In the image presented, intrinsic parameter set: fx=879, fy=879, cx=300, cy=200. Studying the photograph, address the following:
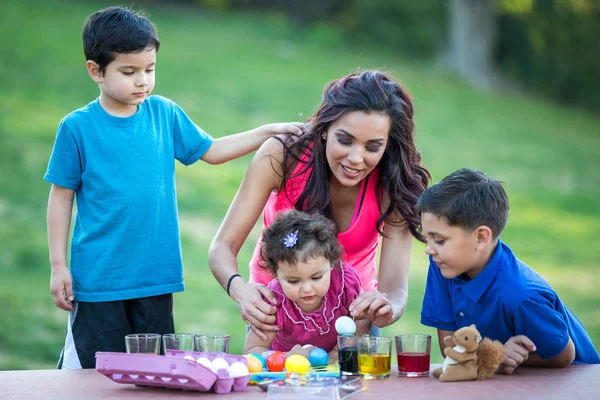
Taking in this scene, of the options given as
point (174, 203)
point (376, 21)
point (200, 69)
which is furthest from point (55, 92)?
point (174, 203)

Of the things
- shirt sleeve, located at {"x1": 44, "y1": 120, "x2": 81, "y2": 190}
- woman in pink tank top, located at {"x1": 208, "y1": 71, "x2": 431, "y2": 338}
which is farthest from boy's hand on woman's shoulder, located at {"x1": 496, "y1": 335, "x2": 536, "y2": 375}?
shirt sleeve, located at {"x1": 44, "y1": 120, "x2": 81, "y2": 190}

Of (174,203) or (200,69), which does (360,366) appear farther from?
(200,69)

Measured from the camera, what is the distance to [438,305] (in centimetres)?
320

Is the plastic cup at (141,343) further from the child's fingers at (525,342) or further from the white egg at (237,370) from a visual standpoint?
the child's fingers at (525,342)

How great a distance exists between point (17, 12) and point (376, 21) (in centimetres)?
618

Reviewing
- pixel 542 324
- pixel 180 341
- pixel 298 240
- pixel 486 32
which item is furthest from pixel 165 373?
pixel 486 32

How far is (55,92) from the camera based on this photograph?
11445mm

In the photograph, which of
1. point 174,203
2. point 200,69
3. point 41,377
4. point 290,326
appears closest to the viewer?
point 41,377

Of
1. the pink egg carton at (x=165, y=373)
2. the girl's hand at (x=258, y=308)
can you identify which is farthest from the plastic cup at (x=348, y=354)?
the girl's hand at (x=258, y=308)

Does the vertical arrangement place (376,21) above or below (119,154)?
above

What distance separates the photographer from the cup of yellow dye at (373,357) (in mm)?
2850

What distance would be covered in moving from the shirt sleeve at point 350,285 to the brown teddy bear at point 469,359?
591mm

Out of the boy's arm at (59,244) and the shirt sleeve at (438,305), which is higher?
the boy's arm at (59,244)

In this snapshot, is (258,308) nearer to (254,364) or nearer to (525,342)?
(254,364)
